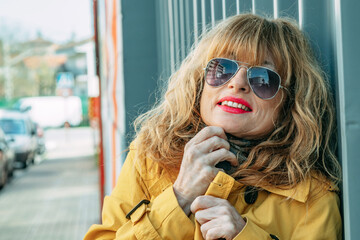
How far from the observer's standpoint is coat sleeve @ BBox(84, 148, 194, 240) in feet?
5.86

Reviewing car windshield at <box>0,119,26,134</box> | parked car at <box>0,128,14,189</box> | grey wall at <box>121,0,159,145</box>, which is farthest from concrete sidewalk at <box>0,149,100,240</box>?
grey wall at <box>121,0,159,145</box>

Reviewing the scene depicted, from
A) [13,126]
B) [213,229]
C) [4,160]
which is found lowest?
[4,160]

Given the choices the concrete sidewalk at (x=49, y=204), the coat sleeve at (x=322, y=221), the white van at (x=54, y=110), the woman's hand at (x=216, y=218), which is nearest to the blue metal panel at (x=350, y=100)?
the coat sleeve at (x=322, y=221)

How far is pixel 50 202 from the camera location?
10797 millimetres

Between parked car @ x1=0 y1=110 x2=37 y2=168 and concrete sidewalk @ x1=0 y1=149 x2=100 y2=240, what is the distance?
50cm

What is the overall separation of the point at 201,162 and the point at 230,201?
0.17m

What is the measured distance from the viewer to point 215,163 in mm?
1822

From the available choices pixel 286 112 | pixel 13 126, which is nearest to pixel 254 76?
pixel 286 112

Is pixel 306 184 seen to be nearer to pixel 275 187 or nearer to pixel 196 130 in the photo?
pixel 275 187

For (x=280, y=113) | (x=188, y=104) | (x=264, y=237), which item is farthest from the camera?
(x=188, y=104)

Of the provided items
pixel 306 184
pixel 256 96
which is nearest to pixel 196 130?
pixel 256 96

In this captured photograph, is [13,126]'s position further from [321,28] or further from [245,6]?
[321,28]

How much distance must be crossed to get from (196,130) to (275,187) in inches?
16.1

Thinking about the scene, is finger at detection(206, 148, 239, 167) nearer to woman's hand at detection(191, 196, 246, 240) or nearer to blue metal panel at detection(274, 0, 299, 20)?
woman's hand at detection(191, 196, 246, 240)
